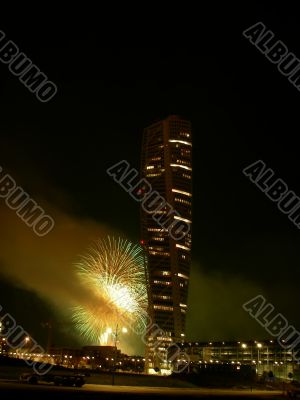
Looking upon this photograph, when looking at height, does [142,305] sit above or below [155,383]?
above

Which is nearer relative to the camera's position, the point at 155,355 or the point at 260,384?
the point at 260,384

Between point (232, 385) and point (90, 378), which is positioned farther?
point (232, 385)

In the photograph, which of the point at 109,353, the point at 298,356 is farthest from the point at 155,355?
the point at 298,356

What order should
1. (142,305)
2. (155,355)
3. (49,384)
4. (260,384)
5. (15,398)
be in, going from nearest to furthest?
(15,398)
(49,384)
(142,305)
(260,384)
(155,355)

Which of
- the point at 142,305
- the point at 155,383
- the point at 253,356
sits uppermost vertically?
the point at 253,356

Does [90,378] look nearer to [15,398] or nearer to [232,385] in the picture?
[232,385]

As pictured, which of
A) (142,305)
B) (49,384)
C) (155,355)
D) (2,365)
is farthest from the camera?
(155,355)

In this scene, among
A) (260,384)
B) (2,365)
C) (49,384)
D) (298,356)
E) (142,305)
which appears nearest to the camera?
(49,384)

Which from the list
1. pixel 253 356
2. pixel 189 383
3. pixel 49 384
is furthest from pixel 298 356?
pixel 49 384

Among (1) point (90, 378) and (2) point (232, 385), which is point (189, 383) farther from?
(1) point (90, 378)
